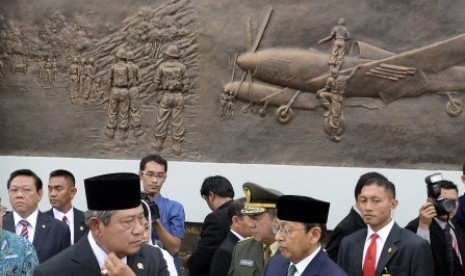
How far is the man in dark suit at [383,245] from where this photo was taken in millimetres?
5391

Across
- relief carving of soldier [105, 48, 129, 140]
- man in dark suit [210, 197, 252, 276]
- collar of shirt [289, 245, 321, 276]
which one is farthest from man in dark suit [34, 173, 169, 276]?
relief carving of soldier [105, 48, 129, 140]

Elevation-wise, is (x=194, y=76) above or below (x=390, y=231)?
above

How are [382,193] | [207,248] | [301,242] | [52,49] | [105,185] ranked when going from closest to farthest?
1. [105,185]
2. [301,242]
3. [382,193]
4. [207,248]
5. [52,49]

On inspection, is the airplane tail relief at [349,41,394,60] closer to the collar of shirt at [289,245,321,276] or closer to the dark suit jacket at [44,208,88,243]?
the dark suit jacket at [44,208,88,243]

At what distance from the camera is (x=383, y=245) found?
553cm

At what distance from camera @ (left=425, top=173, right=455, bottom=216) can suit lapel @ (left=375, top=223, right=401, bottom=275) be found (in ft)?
2.73

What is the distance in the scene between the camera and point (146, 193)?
279 inches

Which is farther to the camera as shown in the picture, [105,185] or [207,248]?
[207,248]

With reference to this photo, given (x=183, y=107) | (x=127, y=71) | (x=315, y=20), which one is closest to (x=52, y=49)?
(x=127, y=71)

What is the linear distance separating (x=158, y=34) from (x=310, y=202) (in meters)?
6.69

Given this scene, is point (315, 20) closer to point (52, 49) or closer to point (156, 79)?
point (156, 79)

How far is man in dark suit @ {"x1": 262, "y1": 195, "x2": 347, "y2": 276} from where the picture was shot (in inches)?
177

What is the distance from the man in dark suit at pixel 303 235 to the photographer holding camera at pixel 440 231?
1.89 metres

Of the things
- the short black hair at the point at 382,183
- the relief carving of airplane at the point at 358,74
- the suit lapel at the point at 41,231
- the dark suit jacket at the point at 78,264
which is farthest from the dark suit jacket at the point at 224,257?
the relief carving of airplane at the point at 358,74
